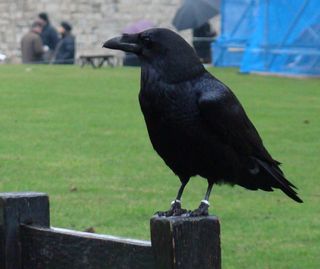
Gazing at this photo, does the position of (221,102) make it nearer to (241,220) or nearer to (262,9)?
(241,220)

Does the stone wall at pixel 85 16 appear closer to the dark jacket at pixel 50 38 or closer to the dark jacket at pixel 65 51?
the dark jacket at pixel 50 38

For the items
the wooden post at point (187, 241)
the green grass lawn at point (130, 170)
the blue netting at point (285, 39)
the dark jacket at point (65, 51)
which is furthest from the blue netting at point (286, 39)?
the wooden post at point (187, 241)

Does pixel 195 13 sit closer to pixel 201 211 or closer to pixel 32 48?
pixel 32 48

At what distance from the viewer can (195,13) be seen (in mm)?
36125

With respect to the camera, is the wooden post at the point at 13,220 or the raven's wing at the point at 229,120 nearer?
the wooden post at the point at 13,220

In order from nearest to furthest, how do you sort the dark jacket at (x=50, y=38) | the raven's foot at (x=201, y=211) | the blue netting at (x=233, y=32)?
the raven's foot at (x=201, y=211)
the blue netting at (x=233, y=32)
the dark jacket at (x=50, y=38)

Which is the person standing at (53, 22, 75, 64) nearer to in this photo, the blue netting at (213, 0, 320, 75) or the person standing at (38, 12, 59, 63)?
the person standing at (38, 12, 59, 63)

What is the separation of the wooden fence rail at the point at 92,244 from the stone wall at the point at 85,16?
4032 cm

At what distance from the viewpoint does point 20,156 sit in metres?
12.0

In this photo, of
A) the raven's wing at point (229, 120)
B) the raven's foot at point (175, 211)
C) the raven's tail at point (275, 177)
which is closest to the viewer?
the raven's foot at point (175, 211)

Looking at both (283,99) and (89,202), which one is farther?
(283,99)

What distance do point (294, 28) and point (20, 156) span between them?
16883 mm

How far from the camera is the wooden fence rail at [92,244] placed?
340cm

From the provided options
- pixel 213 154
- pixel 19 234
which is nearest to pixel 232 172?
pixel 213 154
